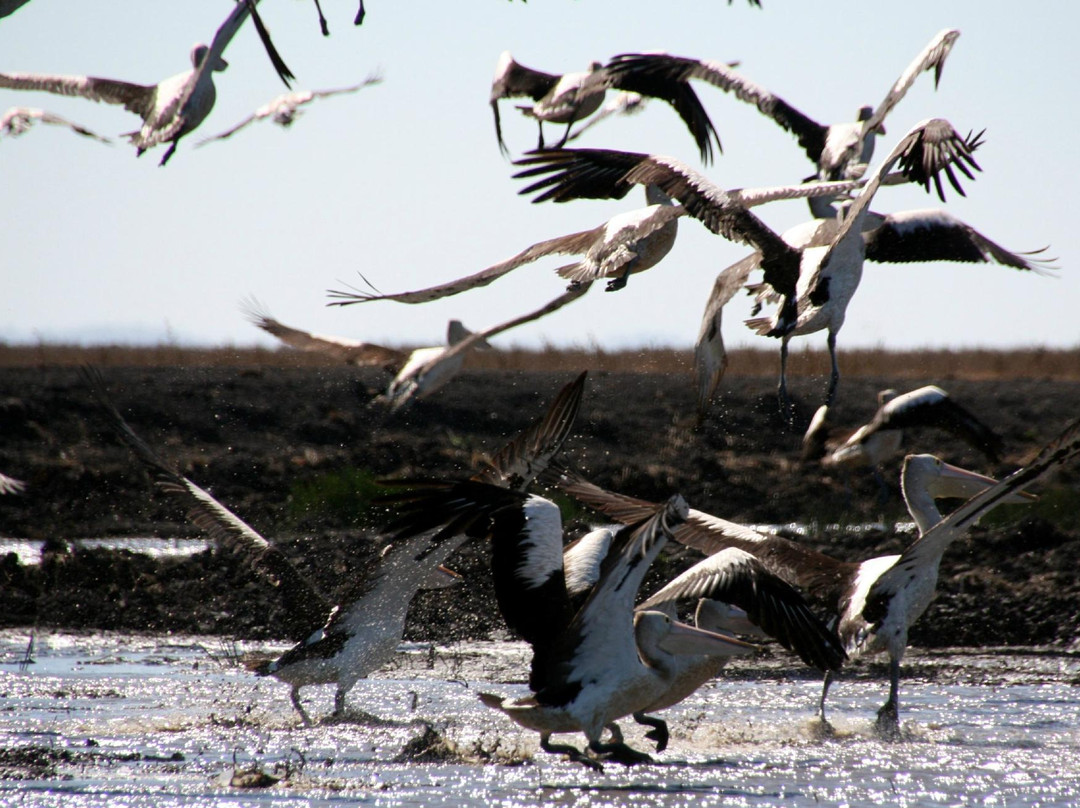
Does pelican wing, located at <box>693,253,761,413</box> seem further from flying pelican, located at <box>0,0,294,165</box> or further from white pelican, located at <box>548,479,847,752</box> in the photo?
flying pelican, located at <box>0,0,294,165</box>

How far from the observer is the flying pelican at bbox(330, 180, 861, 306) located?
301 inches

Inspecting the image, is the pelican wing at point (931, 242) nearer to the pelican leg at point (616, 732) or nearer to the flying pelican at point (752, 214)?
the flying pelican at point (752, 214)

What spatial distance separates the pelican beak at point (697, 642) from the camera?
6512 millimetres

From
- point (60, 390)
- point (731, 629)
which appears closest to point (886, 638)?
point (731, 629)

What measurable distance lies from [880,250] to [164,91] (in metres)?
5.23

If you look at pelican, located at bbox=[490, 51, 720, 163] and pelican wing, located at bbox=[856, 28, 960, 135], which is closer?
pelican wing, located at bbox=[856, 28, 960, 135]

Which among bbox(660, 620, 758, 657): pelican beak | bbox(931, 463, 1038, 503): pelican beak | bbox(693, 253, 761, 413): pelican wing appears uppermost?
bbox(693, 253, 761, 413): pelican wing

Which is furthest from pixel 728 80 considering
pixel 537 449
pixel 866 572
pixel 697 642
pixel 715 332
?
pixel 697 642

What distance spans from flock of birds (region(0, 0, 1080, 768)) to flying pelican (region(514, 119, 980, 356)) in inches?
0.5

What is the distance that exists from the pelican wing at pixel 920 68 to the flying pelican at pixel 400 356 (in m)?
2.55

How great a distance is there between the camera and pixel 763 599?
673 cm

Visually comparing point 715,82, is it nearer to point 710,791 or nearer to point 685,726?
point 685,726

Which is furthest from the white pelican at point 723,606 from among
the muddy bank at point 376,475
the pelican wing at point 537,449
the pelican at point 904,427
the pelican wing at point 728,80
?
the pelican wing at point 728,80

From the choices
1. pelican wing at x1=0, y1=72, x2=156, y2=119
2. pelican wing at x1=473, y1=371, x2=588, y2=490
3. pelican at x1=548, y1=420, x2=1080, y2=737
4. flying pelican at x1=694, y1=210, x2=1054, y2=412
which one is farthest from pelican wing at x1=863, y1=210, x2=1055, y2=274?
pelican wing at x1=0, y1=72, x2=156, y2=119
